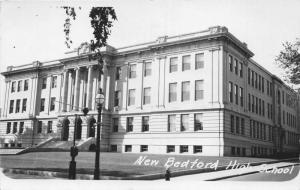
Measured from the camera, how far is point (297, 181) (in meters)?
15.2

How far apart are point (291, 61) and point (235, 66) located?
47.7ft

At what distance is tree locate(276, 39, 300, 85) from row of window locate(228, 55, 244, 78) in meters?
13.1

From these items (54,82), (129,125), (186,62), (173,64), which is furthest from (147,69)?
(54,82)

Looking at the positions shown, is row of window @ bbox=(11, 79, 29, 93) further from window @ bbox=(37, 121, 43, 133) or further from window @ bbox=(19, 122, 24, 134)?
window @ bbox=(37, 121, 43, 133)

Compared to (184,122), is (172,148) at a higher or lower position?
lower

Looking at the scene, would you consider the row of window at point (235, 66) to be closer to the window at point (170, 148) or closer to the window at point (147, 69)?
the window at point (147, 69)

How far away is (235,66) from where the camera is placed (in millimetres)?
37781

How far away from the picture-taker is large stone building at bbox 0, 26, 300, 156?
3553cm

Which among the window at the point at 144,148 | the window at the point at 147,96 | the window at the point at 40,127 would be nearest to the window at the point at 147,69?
the window at the point at 147,96

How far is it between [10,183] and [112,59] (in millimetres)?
29588

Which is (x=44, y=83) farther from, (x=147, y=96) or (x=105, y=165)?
(x=105, y=165)

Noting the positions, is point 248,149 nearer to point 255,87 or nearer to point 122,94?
point 255,87

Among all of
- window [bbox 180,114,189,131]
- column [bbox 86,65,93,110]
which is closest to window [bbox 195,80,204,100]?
window [bbox 180,114,189,131]

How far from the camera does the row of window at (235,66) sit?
36956mm
